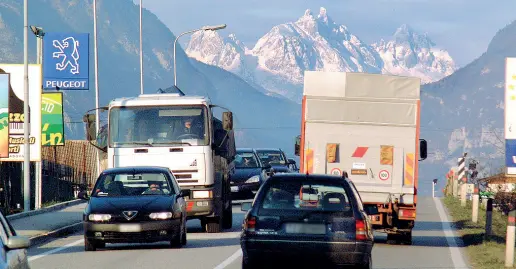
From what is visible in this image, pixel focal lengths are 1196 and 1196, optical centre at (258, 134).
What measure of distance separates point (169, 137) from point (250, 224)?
10.4 m


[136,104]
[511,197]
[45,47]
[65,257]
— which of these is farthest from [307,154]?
[511,197]

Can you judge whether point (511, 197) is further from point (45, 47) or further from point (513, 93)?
point (513, 93)

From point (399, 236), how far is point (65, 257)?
6.97m

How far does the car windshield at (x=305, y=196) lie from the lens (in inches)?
552

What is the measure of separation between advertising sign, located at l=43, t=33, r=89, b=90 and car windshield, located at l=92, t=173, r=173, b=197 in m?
18.1

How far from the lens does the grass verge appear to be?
1925 centimetres

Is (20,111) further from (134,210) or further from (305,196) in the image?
(305,196)

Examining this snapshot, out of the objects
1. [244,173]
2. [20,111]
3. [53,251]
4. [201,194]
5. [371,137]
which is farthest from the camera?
[244,173]

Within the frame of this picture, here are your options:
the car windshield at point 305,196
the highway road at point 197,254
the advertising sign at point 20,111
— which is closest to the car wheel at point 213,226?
the highway road at point 197,254

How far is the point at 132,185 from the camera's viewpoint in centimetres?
2148

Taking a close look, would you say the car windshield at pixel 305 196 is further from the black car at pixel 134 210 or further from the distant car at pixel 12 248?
the black car at pixel 134 210

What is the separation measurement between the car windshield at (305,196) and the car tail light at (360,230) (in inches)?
9.4

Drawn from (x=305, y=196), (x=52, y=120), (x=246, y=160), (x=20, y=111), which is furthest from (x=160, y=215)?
(x=52, y=120)

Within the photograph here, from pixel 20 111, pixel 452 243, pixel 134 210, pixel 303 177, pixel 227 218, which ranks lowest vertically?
pixel 452 243
